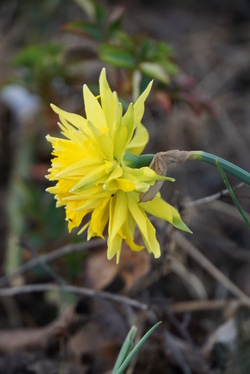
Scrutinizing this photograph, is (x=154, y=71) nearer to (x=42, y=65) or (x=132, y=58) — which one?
(x=132, y=58)

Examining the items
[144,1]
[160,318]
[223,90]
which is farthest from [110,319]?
[144,1]

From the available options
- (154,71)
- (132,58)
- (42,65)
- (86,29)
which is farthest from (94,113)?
(42,65)

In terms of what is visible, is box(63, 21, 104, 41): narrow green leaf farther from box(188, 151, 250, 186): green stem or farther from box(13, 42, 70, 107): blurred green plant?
box(188, 151, 250, 186): green stem

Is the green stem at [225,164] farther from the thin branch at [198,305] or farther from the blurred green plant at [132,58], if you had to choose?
the thin branch at [198,305]

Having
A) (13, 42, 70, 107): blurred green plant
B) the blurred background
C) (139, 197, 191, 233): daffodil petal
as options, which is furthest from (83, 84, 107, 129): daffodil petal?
(13, 42, 70, 107): blurred green plant

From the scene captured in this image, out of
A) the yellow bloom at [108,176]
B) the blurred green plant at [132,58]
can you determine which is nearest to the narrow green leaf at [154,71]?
the blurred green plant at [132,58]
